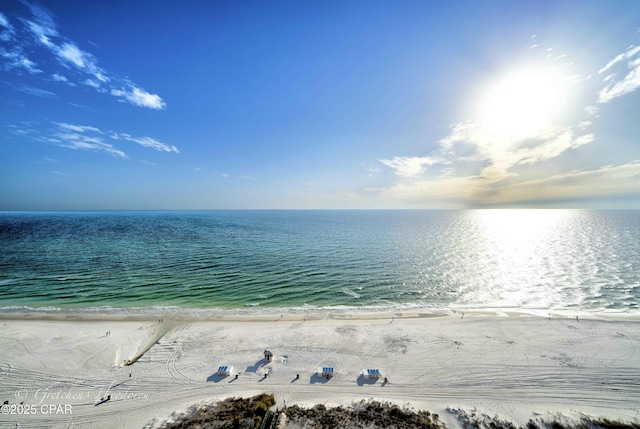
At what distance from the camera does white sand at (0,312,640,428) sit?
1912 cm

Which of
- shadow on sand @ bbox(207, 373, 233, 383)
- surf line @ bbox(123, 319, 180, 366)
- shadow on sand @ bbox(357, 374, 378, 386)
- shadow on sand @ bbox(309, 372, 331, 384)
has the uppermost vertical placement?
shadow on sand @ bbox(357, 374, 378, 386)

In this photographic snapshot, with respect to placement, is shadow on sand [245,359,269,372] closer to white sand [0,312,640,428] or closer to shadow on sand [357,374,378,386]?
white sand [0,312,640,428]

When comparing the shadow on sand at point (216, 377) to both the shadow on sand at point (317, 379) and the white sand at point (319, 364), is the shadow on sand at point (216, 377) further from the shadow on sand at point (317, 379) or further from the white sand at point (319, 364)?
the shadow on sand at point (317, 379)

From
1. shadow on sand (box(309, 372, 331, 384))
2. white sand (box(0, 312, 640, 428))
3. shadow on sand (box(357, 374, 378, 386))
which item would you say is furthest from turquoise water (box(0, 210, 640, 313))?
shadow on sand (box(357, 374, 378, 386))

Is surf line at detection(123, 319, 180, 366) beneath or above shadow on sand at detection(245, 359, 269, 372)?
beneath

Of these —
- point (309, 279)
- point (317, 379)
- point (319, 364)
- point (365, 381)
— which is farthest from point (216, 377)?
point (309, 279)

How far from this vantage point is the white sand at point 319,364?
1912 cm

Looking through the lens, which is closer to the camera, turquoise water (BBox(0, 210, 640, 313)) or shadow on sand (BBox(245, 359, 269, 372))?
shadow on sand (BBox(245, 359, 269, 372))

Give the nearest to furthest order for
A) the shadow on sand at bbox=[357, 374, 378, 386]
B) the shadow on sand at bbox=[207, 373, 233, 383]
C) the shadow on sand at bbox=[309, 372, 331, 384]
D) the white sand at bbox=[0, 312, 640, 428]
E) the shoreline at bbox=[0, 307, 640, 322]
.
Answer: the white sand at bbox=[0, 312, 640, 428] < the shadow on sand at bbox=[357, 374, 378, 386] < the shadow on sand at bbox=[309, 372, 331, 384] < the shadow on sand at bbox=[207, 373, 233, 383] < the shoreline at bbox=[0, 307, 640, 322]

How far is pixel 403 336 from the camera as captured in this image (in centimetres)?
2864

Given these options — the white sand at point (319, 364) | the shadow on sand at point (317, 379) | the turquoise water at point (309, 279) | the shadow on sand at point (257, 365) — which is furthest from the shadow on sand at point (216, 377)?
the turquoise water at point (309, 279)

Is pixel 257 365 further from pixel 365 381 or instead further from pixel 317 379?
pixel 365 381

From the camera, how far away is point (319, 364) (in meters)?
23.9

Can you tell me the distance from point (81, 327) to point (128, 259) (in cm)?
3642
